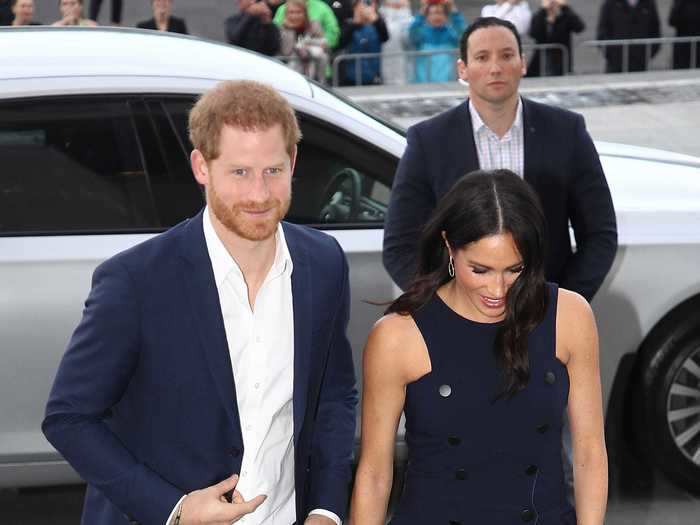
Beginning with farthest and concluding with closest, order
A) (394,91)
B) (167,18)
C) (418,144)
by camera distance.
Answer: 1. (394,91)
2. (167,18)
3. (418,144)

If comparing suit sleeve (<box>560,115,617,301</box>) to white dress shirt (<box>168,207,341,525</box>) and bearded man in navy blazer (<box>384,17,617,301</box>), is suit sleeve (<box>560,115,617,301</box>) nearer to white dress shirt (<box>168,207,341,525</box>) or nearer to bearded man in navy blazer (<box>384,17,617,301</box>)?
bearded man in navy blazer (<box>384,17,617,301</box>)

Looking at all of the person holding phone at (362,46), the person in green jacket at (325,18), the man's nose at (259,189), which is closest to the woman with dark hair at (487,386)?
the man's nose at (259,189)

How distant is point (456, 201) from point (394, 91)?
1119 centimetres

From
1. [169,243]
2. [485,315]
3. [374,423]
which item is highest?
[169,243]

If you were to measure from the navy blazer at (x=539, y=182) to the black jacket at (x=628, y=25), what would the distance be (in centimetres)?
1213

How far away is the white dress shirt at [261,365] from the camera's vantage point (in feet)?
9.26

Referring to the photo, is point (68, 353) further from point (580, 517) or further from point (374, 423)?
point (580, 517)

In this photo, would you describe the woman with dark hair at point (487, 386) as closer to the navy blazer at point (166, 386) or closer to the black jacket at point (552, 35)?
the navy blazer at point (166, 386)

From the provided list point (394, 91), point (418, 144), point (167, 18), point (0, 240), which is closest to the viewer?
point (418, 144)

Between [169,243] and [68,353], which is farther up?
[169,243]

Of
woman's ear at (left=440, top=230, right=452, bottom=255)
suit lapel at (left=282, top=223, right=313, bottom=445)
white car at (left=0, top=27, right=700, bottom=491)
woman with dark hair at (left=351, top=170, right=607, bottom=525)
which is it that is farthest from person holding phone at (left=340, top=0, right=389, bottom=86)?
suit lapel at (left=282, top=223, right=313, bottom=445)

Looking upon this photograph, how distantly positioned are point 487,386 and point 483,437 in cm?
11

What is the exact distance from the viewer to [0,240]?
4.86 metres

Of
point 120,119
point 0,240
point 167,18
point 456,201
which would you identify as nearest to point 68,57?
point 120,119
